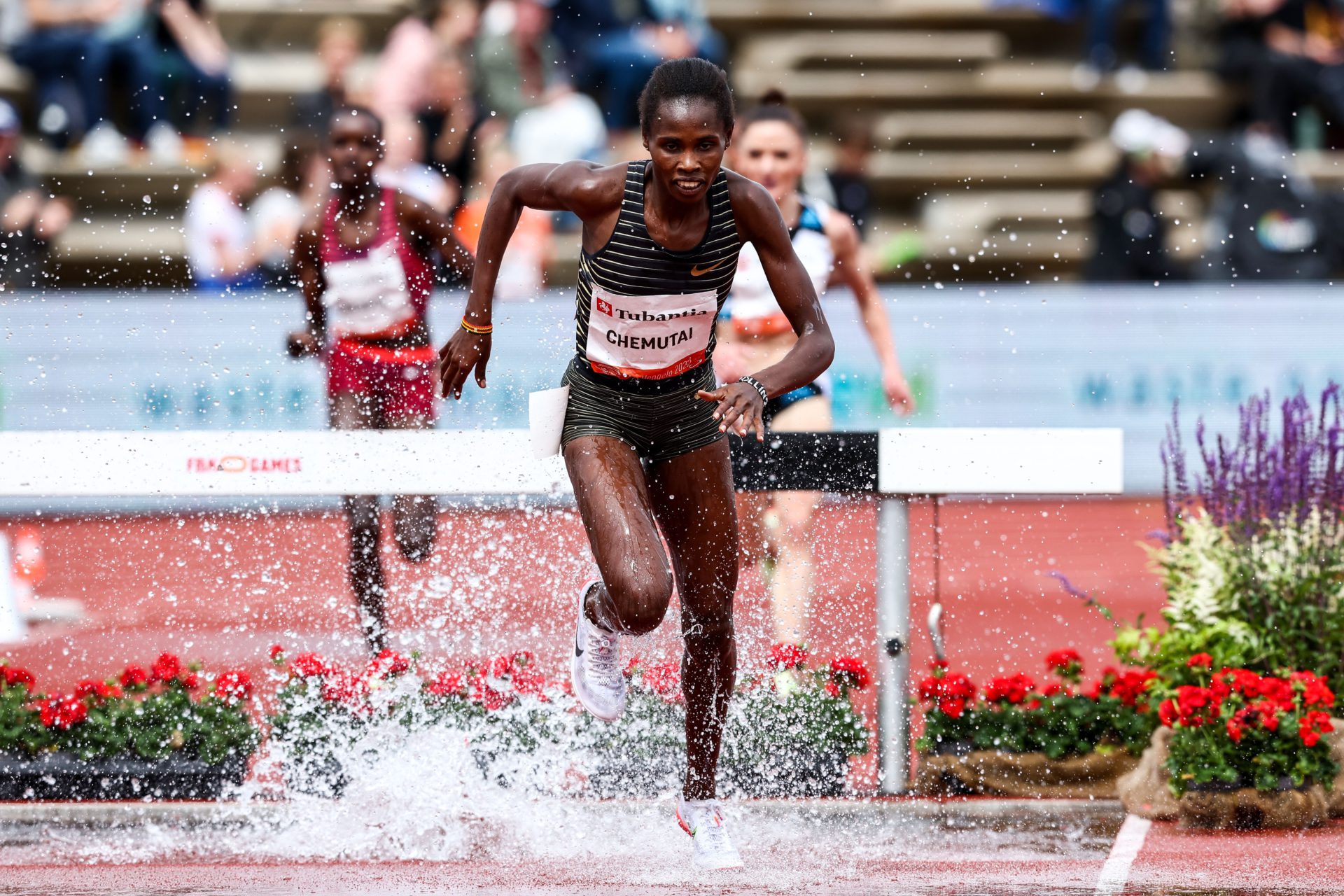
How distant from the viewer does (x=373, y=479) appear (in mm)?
5887

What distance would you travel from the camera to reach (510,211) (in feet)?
16.3

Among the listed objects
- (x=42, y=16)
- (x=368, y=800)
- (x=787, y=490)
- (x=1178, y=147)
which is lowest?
(x=368, y=800)

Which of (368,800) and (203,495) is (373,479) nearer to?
(203,495)

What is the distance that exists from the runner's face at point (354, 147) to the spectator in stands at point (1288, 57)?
39.2 ft

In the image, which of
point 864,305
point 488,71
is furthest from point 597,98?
point 864,305

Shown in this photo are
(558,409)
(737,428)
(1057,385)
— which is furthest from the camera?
(1057,385)

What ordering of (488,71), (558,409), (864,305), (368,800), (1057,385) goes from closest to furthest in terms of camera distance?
(558,409) → (368,800) → (864,305) → (1057,385) → (488,71)

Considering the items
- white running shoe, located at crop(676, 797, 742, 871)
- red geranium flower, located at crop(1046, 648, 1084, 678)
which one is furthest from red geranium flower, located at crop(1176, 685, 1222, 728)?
white running shoe, located at crop(676, 797, 742, 871)

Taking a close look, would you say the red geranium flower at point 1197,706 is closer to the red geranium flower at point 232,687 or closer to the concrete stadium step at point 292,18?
the red geranium flower at point 232,687

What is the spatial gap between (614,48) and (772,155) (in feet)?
29.3

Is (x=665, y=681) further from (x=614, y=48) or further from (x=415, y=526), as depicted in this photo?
(x=614, y=48)

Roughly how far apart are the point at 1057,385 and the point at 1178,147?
4466 millimetres

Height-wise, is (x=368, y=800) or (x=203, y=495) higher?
(x=203, y=495)

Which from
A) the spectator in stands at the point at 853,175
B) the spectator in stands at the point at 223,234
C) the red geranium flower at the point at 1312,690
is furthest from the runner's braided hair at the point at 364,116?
the spectator in stands at the point at 853,175
